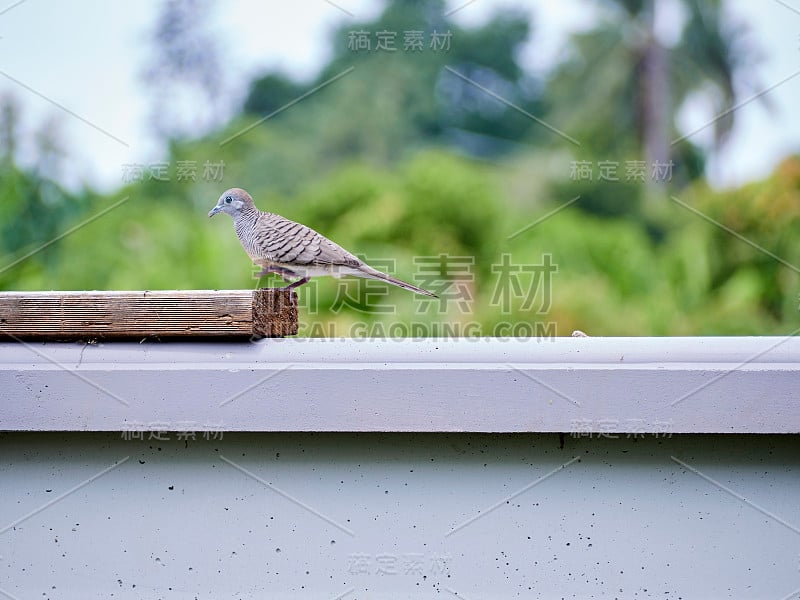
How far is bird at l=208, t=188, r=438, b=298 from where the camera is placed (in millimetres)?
2340

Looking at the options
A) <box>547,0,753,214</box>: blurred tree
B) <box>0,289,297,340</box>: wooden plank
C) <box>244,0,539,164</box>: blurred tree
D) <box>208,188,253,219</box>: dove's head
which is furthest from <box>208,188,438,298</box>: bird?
<box>547,0,753,214</box>: blurred tree

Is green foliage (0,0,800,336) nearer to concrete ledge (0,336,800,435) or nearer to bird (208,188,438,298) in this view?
bird (208,188,438,298)

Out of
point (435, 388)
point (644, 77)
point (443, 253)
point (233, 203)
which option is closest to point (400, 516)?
point (435, 388)

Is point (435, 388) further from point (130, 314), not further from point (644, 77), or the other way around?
point (644, 77)

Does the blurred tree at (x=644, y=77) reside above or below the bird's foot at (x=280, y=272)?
above

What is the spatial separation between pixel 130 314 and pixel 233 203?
103 cm

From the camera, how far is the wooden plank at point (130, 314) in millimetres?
1456

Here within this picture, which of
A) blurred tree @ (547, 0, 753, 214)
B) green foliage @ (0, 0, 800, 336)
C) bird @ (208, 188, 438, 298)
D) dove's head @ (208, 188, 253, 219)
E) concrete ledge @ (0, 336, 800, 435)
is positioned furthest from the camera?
blurred tree @ (547, 0, 753, 214)

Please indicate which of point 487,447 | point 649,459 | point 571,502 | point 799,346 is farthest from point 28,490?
point 799,346

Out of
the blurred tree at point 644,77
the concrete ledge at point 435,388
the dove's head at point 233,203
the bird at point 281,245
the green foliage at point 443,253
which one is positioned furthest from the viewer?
the blurred tree at point 644,77

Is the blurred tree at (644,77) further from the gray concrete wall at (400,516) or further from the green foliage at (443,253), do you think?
the gray concrete wall at (400,516)

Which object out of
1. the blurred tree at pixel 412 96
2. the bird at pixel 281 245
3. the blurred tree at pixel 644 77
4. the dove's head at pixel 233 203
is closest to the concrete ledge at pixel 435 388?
the bird at pixel 281 245

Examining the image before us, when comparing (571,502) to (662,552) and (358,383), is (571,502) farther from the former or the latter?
(358,383)

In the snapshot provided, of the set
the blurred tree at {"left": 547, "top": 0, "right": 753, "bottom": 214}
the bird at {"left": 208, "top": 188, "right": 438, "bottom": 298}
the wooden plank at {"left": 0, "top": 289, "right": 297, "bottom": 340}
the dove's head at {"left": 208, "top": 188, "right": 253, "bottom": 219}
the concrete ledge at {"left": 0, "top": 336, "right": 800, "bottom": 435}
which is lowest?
the concrete ledge at {"left": 0, "top": 336, "right": 800, "bottom": 435}
